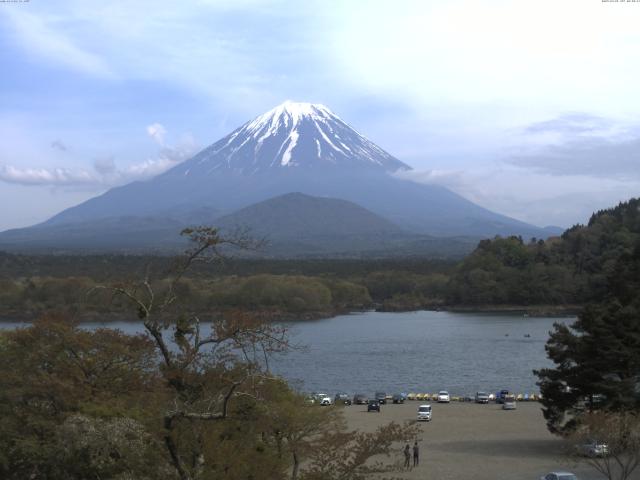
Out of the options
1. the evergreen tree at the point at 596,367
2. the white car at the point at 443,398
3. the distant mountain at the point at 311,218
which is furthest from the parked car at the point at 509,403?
the distant mountain at the point at 311,218

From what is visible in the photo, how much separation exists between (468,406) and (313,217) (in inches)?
5817

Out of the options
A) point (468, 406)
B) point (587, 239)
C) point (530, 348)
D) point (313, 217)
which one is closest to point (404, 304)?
point (587, 239)

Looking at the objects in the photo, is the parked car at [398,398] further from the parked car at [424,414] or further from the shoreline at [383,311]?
the shoreline at [383,311]

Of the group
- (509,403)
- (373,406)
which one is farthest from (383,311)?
(373,406)

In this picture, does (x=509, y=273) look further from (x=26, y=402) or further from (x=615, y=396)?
(x=26, y=402)

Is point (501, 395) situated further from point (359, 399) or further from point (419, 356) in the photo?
point (419, 356)

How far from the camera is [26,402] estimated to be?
9.32 meters

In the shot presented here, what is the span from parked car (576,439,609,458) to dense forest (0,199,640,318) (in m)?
40.1

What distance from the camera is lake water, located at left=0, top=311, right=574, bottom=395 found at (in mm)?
28047

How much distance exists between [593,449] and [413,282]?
5982 cm

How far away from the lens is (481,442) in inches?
674

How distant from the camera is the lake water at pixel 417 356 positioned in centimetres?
2805

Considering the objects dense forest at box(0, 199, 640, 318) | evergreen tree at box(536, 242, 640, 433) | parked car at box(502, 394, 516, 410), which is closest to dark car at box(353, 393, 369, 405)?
parked car at box(502, 394, 516, 410)

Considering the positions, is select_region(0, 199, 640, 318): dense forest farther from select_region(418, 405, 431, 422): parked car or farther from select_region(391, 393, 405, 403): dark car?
select_region(418, 405, 431, 422): parked car
